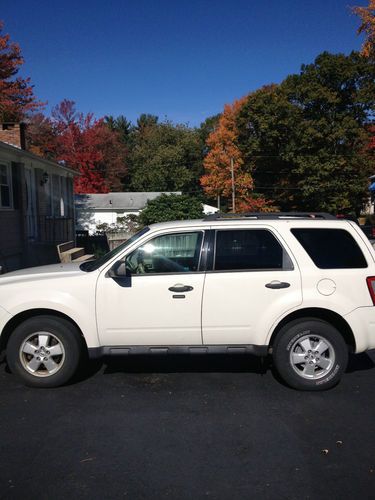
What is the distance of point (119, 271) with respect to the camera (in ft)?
15.2

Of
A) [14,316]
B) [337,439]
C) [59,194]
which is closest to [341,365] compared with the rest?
[337,439]

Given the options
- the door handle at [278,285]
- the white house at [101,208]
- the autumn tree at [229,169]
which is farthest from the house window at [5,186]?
the autumn tree at [229,169]

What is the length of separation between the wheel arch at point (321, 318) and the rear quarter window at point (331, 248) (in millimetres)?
467

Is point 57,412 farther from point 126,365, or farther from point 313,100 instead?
point 313,100

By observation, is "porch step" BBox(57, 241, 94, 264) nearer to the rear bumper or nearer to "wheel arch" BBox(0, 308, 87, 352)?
"wheel arch" BBox(0, 308, 87, 352)

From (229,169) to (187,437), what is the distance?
46.3 m

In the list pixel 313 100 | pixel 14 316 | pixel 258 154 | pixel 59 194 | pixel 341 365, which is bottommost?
pixel 341 365

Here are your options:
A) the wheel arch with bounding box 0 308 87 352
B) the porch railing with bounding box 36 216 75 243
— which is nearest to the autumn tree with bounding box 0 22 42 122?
the porch railing with bounding box 36 216 75 243

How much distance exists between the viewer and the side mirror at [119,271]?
4.62 metres

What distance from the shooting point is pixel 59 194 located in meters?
19.4

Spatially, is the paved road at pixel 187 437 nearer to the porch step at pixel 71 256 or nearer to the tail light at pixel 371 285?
the tail light at pixel 371 285

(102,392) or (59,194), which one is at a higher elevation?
(59,194)

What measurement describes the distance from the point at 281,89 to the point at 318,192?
35.2 feet

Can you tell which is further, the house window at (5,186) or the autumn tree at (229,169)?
the autumn tree at (229,169)
